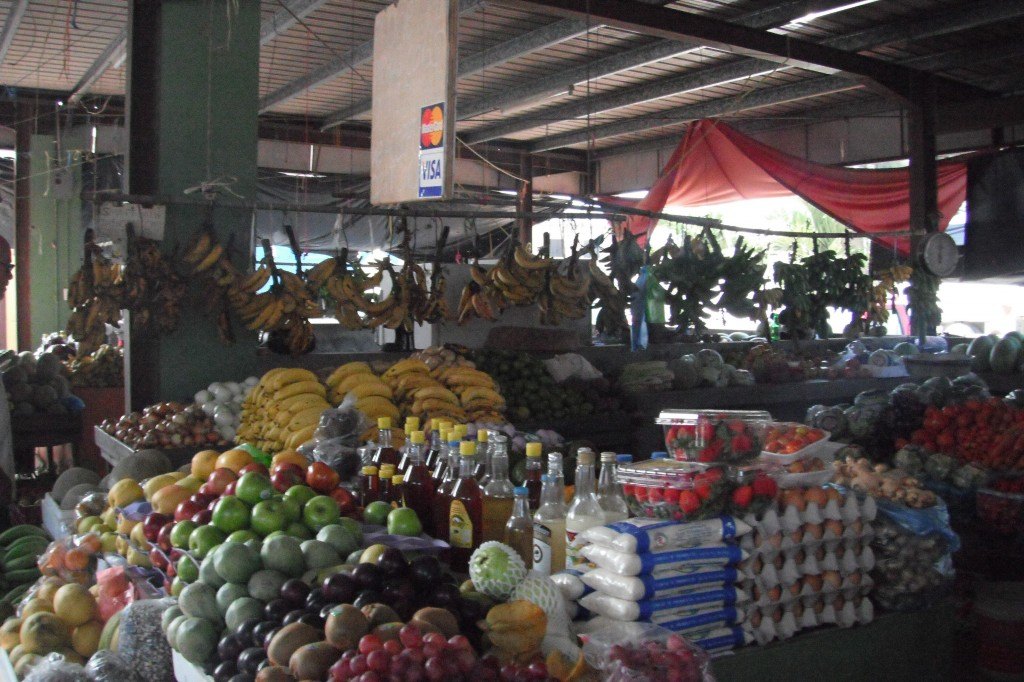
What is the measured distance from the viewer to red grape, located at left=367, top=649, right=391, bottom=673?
62.1 inches

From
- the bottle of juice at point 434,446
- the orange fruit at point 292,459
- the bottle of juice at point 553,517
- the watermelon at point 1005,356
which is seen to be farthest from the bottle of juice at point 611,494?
the watermelon at point 1005,356

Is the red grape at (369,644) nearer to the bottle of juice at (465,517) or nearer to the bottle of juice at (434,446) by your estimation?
the bottle of juice at (465,517)

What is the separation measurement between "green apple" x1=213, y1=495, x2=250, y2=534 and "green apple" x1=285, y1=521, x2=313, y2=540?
0.42ft

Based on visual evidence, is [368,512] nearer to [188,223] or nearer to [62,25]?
[188,223]

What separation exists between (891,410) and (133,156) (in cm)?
449

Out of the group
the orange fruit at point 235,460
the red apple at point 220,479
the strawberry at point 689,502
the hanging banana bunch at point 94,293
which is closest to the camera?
the strawberry at point 689,502

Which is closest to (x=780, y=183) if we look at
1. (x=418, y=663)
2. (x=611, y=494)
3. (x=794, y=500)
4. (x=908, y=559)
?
(x=908, y=559)

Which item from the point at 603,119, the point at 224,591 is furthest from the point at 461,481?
the point at 603,119

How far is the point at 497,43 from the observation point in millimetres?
6973

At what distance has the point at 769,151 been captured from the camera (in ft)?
25.2

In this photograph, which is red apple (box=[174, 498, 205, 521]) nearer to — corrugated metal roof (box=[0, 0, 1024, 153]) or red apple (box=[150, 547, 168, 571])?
red apple (box=[150, 547, 168, 571])

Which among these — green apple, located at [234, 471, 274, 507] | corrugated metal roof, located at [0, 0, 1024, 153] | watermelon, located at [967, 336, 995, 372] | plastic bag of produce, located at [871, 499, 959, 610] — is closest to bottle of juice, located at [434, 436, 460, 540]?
green apple, located at [234, 471, 274, 507]

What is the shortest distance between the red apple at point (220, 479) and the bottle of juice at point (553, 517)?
1021mm

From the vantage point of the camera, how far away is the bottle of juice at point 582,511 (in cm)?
230
